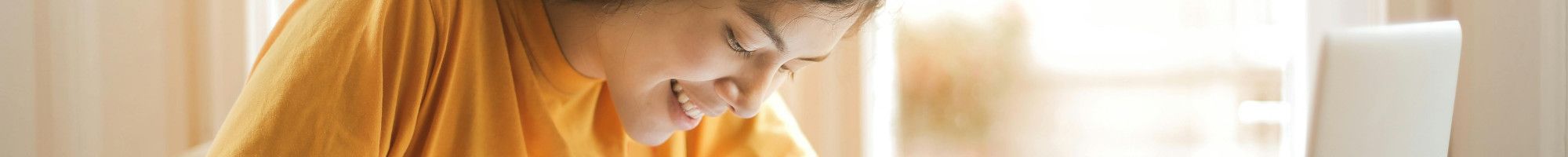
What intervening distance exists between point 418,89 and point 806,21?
16 cm

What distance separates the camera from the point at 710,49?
51 cm

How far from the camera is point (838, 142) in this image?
3.65 feet

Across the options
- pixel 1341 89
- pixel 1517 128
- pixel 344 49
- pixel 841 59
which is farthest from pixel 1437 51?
pixel 841 59

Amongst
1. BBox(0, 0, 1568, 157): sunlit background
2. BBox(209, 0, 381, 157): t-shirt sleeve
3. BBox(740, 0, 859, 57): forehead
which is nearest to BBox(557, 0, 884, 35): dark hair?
BBox(740, 0, 859, 57): forehead

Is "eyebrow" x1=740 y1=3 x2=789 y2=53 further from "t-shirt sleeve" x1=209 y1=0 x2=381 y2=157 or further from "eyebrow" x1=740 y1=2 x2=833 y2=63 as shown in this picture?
"t-shirt sleeve" x1=209 y1=0 x2=381 y2=157

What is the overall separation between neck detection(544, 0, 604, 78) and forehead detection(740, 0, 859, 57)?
0.08m

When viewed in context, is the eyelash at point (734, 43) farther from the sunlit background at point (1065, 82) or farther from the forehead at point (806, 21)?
the sunlit background at point (1065, 82)

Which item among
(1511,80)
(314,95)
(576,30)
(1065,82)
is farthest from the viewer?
(1065,82)

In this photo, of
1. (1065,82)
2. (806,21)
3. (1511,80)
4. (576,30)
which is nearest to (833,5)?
(806,21)

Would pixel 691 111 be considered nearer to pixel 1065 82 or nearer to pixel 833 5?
pixel 833 5

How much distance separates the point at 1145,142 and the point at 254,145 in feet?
2.96

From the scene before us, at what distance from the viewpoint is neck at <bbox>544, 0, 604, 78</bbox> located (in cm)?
52

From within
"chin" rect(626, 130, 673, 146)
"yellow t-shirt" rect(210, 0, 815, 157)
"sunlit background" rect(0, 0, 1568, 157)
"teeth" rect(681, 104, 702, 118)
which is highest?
"yellow t-shirt" rect(210, 0, 815, 157)

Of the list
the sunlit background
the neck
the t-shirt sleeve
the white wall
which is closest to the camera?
the t-shirt sleeve
